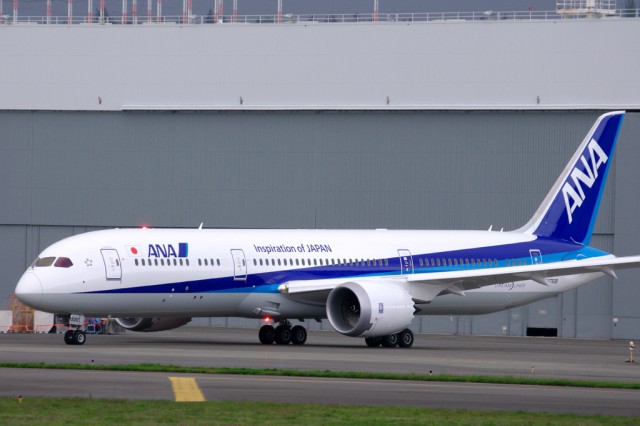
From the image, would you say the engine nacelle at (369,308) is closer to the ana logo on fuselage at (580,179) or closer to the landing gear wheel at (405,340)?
the landing gear wheel at (405,340)

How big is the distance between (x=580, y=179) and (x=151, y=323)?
714 inches

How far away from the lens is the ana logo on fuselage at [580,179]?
164ft

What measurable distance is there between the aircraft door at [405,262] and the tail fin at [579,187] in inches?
243

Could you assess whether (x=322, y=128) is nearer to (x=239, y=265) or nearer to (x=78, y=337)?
(x=239, y=265)

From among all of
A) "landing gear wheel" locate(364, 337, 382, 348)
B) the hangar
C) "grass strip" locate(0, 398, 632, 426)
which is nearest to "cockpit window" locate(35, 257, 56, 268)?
"landing gear wheel" locate(364, 337, 382, 348)

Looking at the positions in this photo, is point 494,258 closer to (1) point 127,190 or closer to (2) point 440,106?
(2) point 440,106

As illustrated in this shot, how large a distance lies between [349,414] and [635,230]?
3961cm

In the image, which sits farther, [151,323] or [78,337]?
[151,323]

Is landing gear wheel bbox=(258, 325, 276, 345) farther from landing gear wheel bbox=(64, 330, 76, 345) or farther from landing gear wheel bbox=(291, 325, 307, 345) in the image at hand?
landing gear wheel bbox=(64, 330, 76, 345)

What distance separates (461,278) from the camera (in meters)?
43.6

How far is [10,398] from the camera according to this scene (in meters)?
22.0

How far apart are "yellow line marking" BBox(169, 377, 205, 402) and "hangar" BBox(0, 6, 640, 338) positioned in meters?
34.1

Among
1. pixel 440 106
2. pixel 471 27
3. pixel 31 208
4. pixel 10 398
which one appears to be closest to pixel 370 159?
pixel 440 106

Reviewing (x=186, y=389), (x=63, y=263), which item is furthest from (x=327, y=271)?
(x=186, y=389)
